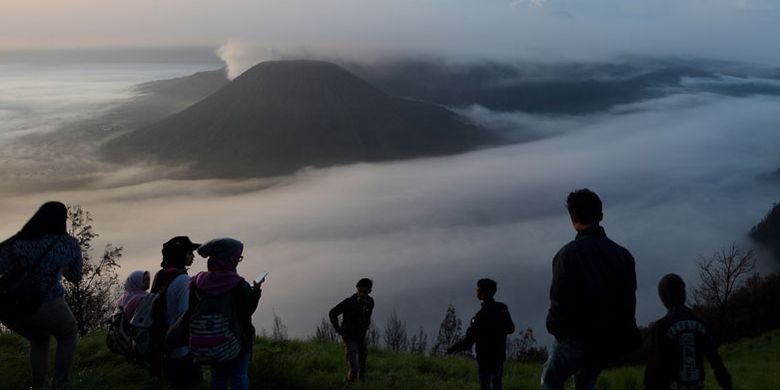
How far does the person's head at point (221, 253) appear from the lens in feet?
18.0

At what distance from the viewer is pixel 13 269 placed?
6.12 metres

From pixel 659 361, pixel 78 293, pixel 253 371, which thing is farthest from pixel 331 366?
pixel 78 293

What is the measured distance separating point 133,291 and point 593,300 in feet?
15.4

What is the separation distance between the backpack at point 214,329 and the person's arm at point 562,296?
2581 mm

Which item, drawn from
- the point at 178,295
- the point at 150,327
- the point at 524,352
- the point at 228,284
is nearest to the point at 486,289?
the point at 228,284

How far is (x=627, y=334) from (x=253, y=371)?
14.4ft

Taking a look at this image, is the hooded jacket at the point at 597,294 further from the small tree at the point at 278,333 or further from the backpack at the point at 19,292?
the small tree at the point at 278,333

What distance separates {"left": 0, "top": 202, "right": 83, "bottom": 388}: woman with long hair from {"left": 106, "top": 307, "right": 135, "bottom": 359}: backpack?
41 centimetres

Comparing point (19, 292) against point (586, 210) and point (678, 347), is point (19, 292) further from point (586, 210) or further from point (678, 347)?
point (678, 347)

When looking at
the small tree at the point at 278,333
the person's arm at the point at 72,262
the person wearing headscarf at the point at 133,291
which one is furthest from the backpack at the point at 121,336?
the small tree at the point at 278,333

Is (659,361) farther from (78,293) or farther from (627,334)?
(78,293)

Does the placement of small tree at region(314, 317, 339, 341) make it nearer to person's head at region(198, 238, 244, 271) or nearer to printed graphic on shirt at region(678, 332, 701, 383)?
person's head at region(198, 238, 244, 271)

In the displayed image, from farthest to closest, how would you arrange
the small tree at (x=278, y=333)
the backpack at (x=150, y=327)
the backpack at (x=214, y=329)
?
the small tree at (x=278, y=333)
the backpack at (x=150, y=327)
the backpack at (x=214, y=329)

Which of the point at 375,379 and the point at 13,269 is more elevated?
the point at 13,269
